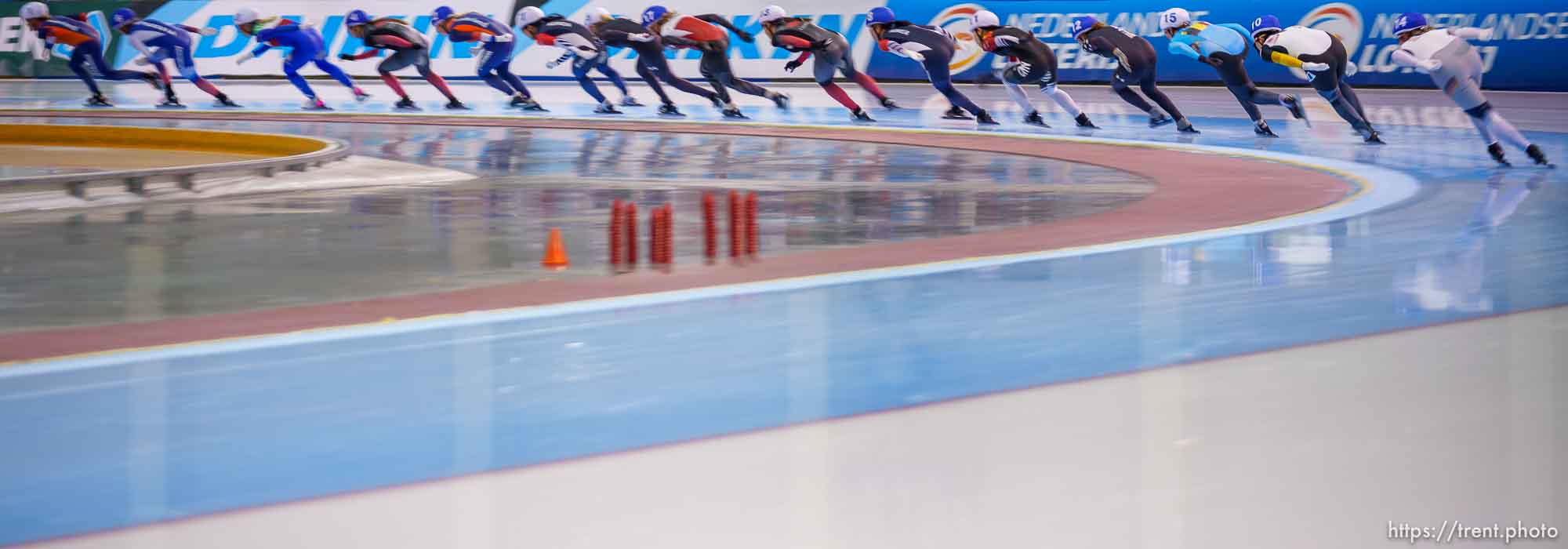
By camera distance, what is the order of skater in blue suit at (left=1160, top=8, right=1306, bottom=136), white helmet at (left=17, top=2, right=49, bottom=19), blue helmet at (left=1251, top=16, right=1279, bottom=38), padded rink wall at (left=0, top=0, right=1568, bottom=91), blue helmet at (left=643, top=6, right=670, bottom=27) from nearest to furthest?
1. blue helmet at (left=1251, top=16, right=1279, bottom=38)
2. skater in blue suit at (left=1160, top=8, right=1306, bottom=136)
3. padded rink wall at (left=0, top=0, right=1568, bottom=91)
4. blue helmet at (left=643, top=6, right=670, bottom=27)
5. white helmet at (left=17, top=2, right=49, bottom=19)

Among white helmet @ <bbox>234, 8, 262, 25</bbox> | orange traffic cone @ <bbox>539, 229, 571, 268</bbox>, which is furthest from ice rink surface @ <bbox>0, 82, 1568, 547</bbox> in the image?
white helmet @ <bbox>234, 8, 262, 25</bbox>

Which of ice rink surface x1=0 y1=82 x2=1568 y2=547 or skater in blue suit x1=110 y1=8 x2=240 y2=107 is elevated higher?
ice rink surface x1=0 y1=82 x2=1568 y2=547

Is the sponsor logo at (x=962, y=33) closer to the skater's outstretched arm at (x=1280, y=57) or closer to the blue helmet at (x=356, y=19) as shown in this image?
the blue helmet at (x=356, y=19)

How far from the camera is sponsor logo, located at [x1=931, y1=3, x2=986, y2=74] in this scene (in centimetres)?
3019

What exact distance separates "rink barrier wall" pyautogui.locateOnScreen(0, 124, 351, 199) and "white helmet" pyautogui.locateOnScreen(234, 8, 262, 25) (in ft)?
18.4

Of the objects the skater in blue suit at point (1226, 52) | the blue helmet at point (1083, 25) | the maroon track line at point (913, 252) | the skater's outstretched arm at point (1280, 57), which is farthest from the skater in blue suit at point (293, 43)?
the skater's outstretched arm at point (1280, 57)

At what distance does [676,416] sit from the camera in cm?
483

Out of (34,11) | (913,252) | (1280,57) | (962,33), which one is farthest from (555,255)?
(962,33)

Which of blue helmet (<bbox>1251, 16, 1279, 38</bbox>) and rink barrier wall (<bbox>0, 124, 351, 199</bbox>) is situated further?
blue helmet (<bbox>1251, 16, 1279, 38</bbox>)

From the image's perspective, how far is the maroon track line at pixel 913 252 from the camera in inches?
252

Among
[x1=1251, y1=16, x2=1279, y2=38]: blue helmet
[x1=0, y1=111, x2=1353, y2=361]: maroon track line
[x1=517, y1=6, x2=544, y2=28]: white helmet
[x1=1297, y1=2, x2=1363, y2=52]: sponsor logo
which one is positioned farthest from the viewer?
[x1=1297, y1=2, x2=1363, y2=52]: sponsor logo

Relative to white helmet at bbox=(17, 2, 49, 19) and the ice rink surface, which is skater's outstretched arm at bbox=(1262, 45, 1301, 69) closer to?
the ice rink surface

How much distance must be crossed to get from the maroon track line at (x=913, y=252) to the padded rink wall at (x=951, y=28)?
886 centimetres

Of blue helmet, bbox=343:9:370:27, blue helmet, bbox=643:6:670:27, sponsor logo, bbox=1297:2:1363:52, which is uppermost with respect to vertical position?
blue helmet, bbox=643:6:670:27
